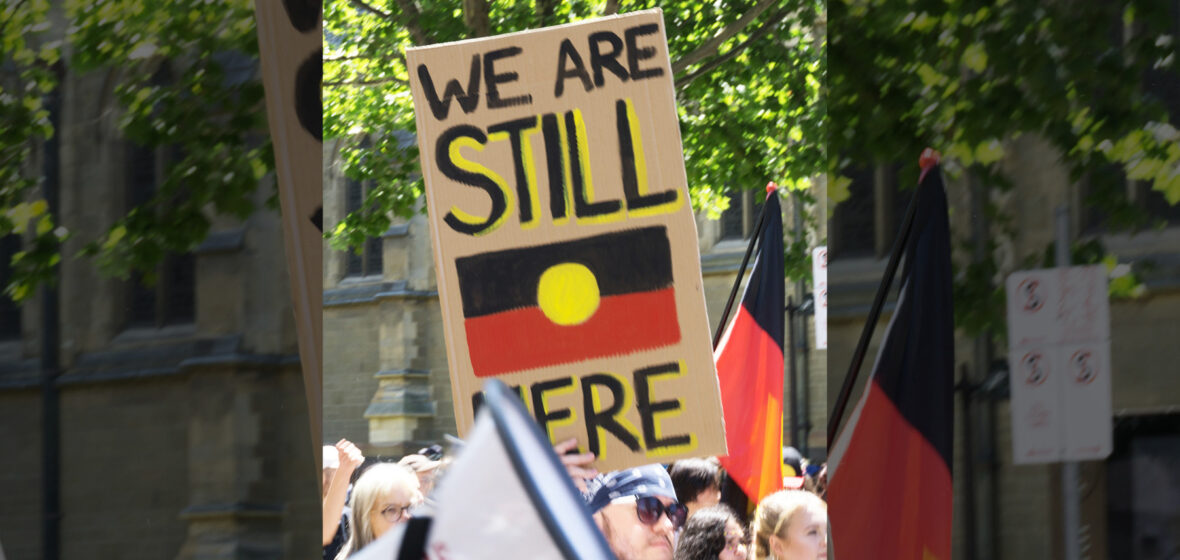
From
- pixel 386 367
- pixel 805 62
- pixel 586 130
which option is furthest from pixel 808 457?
pixel 586 130

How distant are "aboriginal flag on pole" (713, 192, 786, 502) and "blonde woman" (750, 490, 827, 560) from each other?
0.98 meters

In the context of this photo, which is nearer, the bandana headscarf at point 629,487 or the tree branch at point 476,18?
the bandana headscarf at point 629,487

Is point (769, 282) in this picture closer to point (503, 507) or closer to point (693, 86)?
point (693, 86)

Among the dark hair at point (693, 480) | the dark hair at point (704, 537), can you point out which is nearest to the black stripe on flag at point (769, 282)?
the dark hair at point (693, 480)

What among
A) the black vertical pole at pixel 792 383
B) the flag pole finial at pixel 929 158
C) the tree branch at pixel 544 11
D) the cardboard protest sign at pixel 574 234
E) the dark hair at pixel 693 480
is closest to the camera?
the flag pole finial at pixel 929 158

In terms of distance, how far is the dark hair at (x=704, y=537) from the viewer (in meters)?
4.51

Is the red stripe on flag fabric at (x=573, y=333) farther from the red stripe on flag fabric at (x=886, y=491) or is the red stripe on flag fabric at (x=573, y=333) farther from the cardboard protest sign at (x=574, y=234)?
the red stripe on flag fabric at (x=886, y=491)

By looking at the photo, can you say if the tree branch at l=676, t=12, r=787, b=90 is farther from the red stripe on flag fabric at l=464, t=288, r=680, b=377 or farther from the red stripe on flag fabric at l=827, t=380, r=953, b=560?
the red stripe on flag fabric at l=827, t=380, r=953, b=560

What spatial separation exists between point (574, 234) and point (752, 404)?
10.0ft

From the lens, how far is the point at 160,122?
2.11m

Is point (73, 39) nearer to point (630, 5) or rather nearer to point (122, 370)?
point (122, 370)

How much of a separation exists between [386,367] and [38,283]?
82.8 feet

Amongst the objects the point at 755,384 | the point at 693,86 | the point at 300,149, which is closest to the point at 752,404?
the point at 755,384

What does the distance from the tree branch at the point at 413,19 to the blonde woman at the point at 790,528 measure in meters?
6.43
